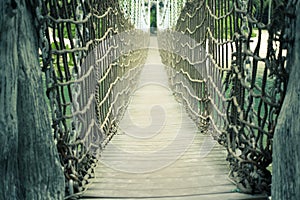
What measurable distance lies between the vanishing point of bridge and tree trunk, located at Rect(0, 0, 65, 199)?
5.5 inches

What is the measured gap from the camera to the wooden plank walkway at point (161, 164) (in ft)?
5.67

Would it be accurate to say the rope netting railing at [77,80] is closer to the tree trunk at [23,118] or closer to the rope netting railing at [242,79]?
the tree trunk at [23,118]

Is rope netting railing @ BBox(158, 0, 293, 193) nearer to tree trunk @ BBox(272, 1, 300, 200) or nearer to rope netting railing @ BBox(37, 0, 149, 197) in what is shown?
tree trunk @ BBox(272, 1, 300, 200)

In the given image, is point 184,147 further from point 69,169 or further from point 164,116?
point 164,116

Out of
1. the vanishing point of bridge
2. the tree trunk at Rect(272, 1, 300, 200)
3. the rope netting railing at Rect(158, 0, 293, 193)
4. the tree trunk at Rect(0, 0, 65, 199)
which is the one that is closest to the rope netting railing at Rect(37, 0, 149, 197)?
the vanishing point of bridge

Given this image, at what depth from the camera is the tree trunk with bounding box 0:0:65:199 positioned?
109cm

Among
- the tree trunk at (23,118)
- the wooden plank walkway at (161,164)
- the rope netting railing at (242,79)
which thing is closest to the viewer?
the tree trunk at (23,118)

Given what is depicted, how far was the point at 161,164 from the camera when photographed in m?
2.13

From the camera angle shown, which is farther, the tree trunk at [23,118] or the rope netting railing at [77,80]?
the rope netting railing at [77,80]

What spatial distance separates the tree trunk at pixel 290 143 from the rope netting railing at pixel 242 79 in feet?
0.35

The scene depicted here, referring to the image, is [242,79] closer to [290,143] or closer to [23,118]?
[290,143]

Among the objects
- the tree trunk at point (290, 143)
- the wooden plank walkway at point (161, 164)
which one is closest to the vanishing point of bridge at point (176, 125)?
the wooden plank walkway at point (161, 164)

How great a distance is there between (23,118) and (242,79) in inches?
34.2

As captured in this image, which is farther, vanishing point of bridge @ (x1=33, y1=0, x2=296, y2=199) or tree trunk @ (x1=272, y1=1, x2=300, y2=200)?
vanishing point of bridge @ (x1=33, y1=0, x2=296, y2=199)
